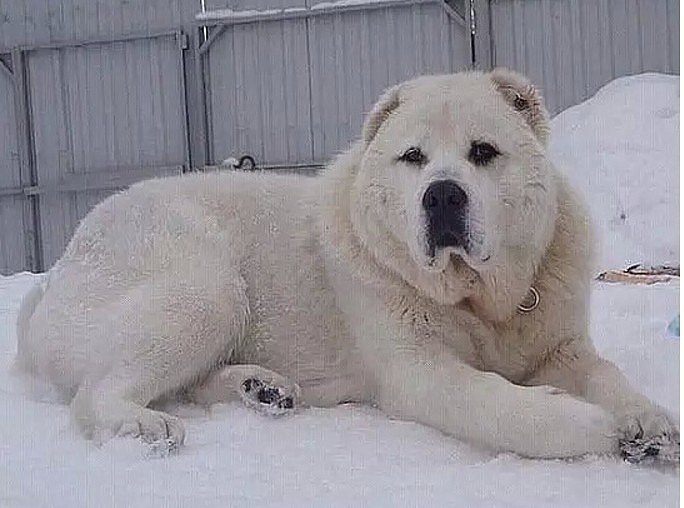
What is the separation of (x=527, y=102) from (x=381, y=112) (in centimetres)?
47

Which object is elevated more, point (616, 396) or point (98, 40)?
point (98, 40)

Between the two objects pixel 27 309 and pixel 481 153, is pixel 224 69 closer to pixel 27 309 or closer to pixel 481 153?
pixel 27 309

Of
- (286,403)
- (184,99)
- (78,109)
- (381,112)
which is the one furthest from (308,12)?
(286,403)

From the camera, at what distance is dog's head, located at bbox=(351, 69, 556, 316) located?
2920 millimetres

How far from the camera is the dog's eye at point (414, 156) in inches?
Result: 121

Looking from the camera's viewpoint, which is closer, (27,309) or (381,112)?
(381,112)

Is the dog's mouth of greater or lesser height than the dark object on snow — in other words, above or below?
above

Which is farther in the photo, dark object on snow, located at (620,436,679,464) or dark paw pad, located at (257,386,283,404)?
dark paw pad, located at (257,386,283,404)

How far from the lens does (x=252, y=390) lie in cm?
329

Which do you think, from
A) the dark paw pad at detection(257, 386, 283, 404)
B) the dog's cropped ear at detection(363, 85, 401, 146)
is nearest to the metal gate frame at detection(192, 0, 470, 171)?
the dog's cropped ear at detection(363, 85, 401, 146)

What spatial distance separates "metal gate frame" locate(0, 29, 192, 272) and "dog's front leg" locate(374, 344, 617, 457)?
879cm

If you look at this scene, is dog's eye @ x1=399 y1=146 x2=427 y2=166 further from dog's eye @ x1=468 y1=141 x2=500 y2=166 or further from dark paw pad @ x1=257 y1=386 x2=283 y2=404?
dark paw pad @ x1=257 y1=386 x2=283 y2=404

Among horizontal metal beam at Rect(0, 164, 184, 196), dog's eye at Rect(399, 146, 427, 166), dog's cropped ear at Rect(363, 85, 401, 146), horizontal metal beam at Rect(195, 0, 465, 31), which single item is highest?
horizontal metal beam at Rect(195, 0, 465, 31)

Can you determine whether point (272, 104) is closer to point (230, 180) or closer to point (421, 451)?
point (230, 180)
